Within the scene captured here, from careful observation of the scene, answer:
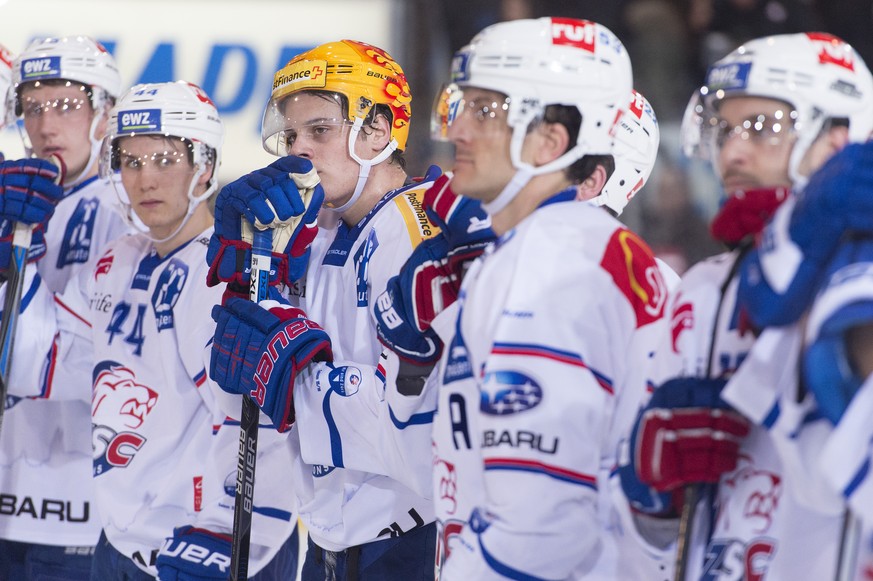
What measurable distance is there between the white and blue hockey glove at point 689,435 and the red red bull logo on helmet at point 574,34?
651 mm

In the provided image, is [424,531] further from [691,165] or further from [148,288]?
[691,165]

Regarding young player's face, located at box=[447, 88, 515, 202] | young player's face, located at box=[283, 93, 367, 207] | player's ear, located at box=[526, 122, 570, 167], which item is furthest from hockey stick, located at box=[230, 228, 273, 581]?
player's ear, located at box=[526, 122, 570, 167]

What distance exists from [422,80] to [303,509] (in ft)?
13.7

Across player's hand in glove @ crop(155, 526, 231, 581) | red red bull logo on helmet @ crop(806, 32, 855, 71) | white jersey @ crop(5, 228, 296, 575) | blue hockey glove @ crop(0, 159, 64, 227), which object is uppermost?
red red bull logo on helmet @ crop(806, 32, 855, 71)

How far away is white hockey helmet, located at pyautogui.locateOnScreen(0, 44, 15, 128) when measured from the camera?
370 centimetres

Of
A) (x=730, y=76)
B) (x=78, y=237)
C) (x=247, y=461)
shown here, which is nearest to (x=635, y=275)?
(x=730, y=76)

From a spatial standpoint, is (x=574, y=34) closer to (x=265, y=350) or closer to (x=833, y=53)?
(x=833, y=53)

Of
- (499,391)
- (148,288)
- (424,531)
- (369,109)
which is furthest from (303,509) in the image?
(499,391)

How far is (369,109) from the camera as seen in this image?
2969 millimetres

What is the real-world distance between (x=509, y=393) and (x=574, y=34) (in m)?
0.65

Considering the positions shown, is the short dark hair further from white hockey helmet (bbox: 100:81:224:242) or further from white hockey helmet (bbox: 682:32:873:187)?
white hockey helmet (bbox: 100:81:224:242)

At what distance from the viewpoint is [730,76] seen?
192 cm

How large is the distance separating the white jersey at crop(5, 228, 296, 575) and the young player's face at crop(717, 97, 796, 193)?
141cm

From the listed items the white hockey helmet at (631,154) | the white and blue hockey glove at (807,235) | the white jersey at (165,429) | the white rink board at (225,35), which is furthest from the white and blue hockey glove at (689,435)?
the white rink board at (225,35)
